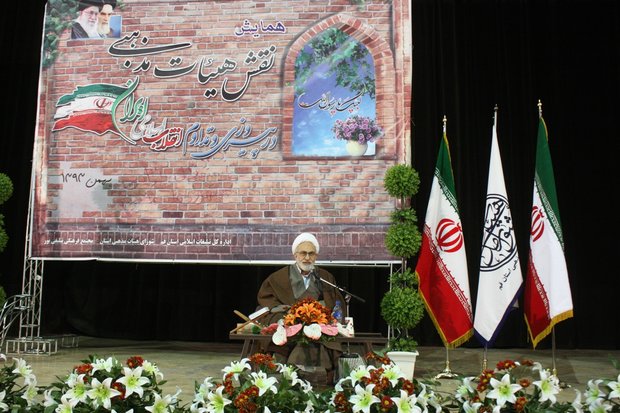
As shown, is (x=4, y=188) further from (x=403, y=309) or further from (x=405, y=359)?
(x=405, y=359)

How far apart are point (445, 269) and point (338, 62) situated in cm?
205

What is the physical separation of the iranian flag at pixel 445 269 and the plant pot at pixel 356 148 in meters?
0.70

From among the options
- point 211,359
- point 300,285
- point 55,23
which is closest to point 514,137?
point 300,285

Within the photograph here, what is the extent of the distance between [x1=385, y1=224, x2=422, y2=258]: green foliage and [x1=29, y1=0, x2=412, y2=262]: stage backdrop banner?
366 mm

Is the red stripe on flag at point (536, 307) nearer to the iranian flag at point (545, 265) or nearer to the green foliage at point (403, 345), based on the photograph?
the iranian flag at point (545, 265)

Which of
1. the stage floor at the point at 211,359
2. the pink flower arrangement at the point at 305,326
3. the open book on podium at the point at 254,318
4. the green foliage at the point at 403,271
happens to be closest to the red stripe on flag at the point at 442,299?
the green foliage at the point at 403,271

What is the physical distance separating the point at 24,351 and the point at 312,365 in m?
3.43

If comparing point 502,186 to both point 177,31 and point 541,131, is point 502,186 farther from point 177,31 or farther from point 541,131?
point 177,31

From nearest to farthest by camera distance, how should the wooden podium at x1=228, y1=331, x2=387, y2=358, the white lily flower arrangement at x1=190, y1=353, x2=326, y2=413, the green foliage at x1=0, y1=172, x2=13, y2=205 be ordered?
1. the white lily flower arrangement at x1=190, y1=353, x2=326, y2=413
2. the wooden podium at x1=228, y1=331, x2=387, y2=358
3. the green foliage at x1=0, y1=172, x2=13, y2=205

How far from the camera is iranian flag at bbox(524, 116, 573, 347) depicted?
5.50 m

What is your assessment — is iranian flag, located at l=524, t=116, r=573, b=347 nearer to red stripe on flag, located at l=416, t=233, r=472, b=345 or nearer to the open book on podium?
red stripe on flag, located at l=416, t=233, r=472, b=345

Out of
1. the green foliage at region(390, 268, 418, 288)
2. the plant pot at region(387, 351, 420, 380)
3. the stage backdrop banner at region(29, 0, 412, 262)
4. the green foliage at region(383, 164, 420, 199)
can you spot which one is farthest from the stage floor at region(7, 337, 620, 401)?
the green foliage at region(383, 164, 420, 199)

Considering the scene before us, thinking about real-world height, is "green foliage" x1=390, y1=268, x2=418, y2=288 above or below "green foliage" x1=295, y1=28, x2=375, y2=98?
below

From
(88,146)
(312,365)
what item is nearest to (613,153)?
(312,365)
